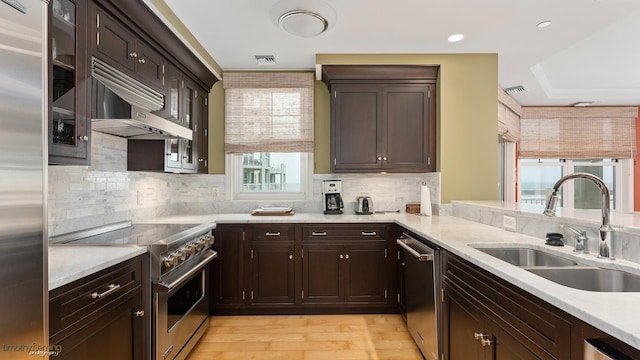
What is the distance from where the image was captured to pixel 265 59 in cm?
330

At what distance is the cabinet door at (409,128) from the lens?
329 centimetres

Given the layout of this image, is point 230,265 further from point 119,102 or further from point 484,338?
point 484,338

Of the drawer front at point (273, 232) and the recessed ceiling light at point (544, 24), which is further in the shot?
the drawer front at point (273, 232)

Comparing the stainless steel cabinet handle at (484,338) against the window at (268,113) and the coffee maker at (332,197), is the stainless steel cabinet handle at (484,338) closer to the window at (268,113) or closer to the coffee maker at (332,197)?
the coffee maker at (332,197)

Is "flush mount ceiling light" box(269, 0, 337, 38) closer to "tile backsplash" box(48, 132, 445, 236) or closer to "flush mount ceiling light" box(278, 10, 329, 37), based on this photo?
"flush mount ceiling light" box(278, 10, 329, 37)

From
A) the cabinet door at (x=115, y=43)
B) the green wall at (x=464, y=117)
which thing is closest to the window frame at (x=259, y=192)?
the green wall at (x=464, y=117)

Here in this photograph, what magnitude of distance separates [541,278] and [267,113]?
3025mm

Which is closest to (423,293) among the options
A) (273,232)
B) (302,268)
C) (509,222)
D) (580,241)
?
(509,222)

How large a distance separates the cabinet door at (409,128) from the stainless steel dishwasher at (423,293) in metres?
0.99

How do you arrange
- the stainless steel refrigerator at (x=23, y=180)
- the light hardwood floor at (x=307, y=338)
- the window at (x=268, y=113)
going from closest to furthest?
1. the stainless steel refrigerator at (x=23, y=180)
2. the light hardwood floor at (x=307, y=338)
3. the window at (x=268, y=113)

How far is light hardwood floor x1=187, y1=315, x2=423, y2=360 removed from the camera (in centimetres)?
232

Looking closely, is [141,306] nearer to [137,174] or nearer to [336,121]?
[137,174]

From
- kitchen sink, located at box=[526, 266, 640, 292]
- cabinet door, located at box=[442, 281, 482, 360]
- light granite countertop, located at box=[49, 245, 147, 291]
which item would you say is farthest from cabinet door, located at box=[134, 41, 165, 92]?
kitchen sink, located at box=[526, 266, 640, 292]

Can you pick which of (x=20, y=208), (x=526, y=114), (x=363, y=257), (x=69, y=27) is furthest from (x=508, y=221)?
(x=526, y=114)
